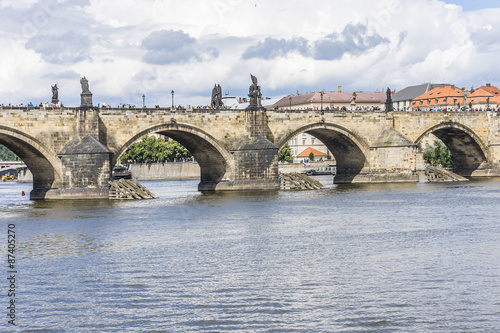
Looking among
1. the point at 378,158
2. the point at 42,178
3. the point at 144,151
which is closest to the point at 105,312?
the point at 42,178

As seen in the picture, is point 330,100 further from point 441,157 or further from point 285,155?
point 441,157

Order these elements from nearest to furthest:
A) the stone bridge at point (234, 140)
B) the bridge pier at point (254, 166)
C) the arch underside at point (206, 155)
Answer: the stone bridge at point (234, 140), the bridge pier at point (254, 166), the arch underside at point (206, 155)

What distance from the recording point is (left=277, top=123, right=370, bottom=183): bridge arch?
56.4m

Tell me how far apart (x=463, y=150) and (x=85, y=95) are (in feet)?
123

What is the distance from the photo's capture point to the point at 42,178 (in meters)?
45.8

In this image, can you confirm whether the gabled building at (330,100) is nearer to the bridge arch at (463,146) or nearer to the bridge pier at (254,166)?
the bridge arch at (463,146)

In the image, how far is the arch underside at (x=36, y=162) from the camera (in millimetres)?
43688

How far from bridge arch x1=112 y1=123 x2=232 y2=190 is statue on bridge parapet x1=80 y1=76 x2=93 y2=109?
355cm

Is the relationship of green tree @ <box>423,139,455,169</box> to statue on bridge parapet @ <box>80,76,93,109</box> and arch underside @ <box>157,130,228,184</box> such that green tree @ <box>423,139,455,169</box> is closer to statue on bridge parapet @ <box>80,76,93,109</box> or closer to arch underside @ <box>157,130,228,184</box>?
arch underside @ <box>157,130,228,184</box>

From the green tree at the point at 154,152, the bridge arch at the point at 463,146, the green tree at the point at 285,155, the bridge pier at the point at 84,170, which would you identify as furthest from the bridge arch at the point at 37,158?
the green tree at the point at 285,155

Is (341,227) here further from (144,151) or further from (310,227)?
(144,151)

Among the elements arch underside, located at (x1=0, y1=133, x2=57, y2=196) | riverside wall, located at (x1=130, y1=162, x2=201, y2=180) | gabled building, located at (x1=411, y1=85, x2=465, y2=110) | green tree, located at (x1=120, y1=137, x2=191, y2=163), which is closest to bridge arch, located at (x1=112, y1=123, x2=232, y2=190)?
arch underside, located at (x1=0, y1=133, x2=57, y2=196)

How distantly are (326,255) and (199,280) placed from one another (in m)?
4.85

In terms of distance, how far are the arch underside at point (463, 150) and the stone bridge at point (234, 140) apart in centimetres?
9
